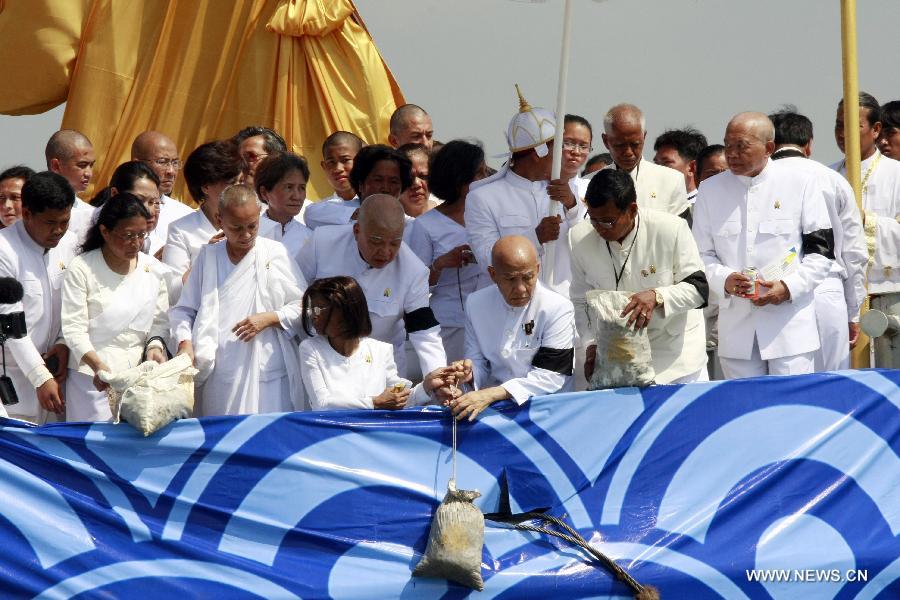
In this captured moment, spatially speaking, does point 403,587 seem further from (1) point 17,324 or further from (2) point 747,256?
(2) point 747,256

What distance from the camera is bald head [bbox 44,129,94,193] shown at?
740 cm

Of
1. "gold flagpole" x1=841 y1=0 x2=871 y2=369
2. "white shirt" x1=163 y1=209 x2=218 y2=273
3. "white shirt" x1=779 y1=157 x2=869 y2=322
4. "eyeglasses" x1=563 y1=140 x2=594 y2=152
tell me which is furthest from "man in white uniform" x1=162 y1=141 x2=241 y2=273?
"gold flagpole" x1=841 y1=0 x2=871 y2=369

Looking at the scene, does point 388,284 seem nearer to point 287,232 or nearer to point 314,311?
point 314,311

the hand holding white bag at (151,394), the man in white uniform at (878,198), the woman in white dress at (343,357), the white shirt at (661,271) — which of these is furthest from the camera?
the man in white uniform at (878,198)

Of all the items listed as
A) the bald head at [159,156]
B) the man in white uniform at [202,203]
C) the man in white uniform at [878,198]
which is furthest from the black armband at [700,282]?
the bald head at [159,156]

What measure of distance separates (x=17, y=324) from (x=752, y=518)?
3170mm

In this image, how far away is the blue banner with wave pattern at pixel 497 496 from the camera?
5242mm

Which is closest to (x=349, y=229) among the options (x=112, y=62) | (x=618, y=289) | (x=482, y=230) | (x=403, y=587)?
(x=482, y=230)

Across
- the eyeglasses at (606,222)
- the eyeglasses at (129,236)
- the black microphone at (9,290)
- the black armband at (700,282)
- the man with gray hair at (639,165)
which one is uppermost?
the man with gray hair at (639,165)

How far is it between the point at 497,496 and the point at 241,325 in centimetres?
134

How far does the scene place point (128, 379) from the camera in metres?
5.36

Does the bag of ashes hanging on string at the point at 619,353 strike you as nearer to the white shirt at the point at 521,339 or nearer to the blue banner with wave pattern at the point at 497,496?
the blue banner with wave pattern at the point at 497,496

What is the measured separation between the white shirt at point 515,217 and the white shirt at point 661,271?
1.62ft

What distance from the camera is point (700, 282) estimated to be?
238 inches
